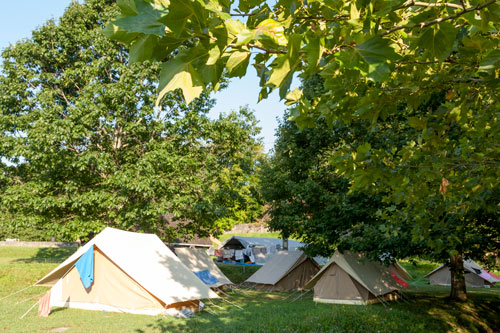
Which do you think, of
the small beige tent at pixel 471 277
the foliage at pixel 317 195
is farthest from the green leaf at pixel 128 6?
the small beige tent at pixel 471 277

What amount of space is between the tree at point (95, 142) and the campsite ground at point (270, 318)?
3.60 meters

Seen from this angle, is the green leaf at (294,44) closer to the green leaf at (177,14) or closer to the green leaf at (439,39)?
the green leaf at (177,14)

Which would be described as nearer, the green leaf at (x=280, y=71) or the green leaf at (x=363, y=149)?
the green leaf at (x=280, y=71)

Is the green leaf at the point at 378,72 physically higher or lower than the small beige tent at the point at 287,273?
higher

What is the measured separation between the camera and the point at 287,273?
1806 cm

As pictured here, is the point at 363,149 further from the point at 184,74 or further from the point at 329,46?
the point at 184,74

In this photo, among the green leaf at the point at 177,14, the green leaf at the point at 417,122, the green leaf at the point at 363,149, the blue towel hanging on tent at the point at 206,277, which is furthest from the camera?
the blue towel hanging on tent at the point at 206,277

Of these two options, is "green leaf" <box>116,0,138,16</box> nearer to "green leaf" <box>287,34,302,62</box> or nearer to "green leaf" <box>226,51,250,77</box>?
"green leaf" <box>226,51,250,77</box>

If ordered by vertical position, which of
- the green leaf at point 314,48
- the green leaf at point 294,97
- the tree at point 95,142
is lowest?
the green leaf at point 314,48

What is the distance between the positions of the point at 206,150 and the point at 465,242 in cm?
1134

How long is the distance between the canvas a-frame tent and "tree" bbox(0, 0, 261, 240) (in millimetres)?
2622

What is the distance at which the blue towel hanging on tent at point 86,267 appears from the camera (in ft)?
35.7

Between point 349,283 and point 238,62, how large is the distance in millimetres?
13994

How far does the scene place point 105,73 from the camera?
15.9 metres
